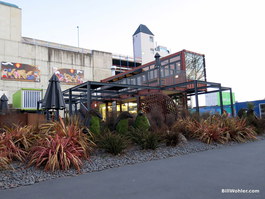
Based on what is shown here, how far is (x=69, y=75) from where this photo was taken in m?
30.0

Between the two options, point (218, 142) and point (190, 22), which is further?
point (190, 22)

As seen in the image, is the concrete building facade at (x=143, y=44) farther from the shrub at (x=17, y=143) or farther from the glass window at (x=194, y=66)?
the shrub at (x=17, y=143)

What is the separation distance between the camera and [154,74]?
13.7 m

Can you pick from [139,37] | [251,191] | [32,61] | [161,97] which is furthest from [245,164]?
[139,37]

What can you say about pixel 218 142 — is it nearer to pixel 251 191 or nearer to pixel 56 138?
pixel 251 191

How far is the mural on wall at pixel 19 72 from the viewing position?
82.2 ft

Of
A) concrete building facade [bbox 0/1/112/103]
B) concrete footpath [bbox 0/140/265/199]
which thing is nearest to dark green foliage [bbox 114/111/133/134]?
concrete footpath [bbox 0/140/265/199]

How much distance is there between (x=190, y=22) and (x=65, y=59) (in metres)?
20.1

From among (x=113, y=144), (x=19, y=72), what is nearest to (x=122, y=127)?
(x=113, y=144)

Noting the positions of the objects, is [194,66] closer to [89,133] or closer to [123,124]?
[123,124]

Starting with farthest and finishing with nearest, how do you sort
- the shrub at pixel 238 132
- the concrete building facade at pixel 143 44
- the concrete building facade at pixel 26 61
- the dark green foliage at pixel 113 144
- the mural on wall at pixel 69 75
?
the concrete building facade at pixel 143 44
the mural on wall at pixel 69 75
the concrete building facade at pixel 26 61
the shrub at pixel 238 132
the dark green foliage at pixel 113 144

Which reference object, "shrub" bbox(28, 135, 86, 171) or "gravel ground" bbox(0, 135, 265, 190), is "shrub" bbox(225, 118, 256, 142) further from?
"shrub" bbox(28, 135, 86, 171)

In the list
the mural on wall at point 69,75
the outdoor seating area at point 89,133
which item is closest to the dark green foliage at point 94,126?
the outdoor seating area at point 89,133

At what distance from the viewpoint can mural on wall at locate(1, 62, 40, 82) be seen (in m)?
25.0
